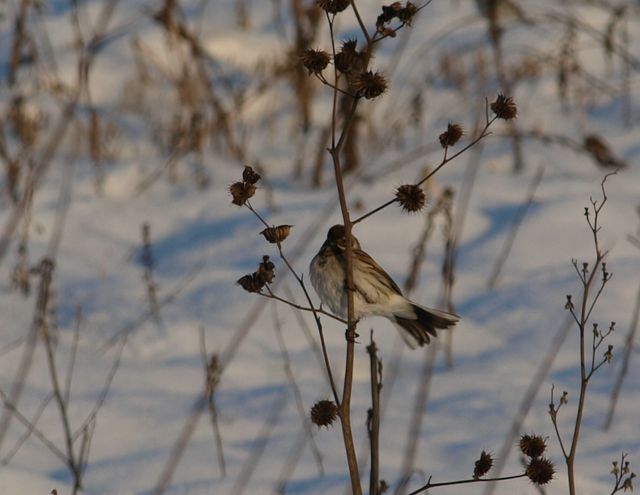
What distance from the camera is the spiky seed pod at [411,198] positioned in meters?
1.92

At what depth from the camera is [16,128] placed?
6.99 metres

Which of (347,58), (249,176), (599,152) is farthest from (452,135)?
(599,152)

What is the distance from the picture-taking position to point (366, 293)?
2928mm

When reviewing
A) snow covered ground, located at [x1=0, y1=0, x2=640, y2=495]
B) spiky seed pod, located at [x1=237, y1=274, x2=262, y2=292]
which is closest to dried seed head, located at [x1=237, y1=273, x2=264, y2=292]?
spiky seed pod, located at [x1=237, y1=274, x2=262, y2=292]

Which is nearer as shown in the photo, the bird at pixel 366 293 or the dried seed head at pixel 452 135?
the dried seed head at pixel 452 135

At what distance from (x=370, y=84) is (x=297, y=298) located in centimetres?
304

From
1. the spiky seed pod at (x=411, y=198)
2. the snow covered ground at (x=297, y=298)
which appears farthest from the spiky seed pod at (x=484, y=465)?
the snow covered ground at (x=297, y=298)

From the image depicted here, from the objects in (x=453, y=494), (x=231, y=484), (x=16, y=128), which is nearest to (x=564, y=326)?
(x=453, y=494)

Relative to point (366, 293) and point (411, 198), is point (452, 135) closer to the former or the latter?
point (411, 198)

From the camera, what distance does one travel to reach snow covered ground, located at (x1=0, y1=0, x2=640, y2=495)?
346cm

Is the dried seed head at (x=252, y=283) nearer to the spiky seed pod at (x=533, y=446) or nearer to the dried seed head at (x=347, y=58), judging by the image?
the dried seed head at (x=347, y=58)

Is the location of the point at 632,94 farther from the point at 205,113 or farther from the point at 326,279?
the point at 326,279

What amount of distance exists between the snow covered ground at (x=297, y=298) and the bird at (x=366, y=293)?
0.26ft

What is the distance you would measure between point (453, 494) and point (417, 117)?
11.2 feet
